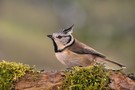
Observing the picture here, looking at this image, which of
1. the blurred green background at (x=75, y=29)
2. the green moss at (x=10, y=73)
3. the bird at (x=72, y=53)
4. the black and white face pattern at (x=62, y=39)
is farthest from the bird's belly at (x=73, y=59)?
the blurred green background at (x=75, y=29)

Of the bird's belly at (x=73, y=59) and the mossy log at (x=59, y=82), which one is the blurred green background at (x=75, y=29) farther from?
the mossy log at (x=59, y=82)

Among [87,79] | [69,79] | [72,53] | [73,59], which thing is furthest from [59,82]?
[72,53]

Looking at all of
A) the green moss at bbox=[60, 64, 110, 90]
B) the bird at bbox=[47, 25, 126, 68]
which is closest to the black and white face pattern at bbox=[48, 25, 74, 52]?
the bird at bbox=[47, 25, 126, 68]

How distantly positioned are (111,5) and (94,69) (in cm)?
1129

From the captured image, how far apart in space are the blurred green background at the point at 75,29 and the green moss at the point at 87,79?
8140 mm

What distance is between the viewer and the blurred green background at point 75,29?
14594 mm

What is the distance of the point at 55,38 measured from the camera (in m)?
6.62

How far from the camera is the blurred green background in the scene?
14.6 m

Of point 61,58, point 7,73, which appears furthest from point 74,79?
point 61,58

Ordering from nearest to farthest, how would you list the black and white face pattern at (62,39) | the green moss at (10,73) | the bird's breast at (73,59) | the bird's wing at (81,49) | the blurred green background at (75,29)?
the green moss at (10,73) < the bird's breast at (73,59) < the bird's wing at (81,49) < the black and white face pattern at (62,39) < the blurred green background at (75,29)

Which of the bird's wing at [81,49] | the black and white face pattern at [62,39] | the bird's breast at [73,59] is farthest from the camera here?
the black and white face pattern at [62,39]

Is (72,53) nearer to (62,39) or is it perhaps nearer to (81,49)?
(81,49)

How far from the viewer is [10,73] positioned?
5.43 meters

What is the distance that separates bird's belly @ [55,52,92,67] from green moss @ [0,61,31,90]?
87 centimetres
